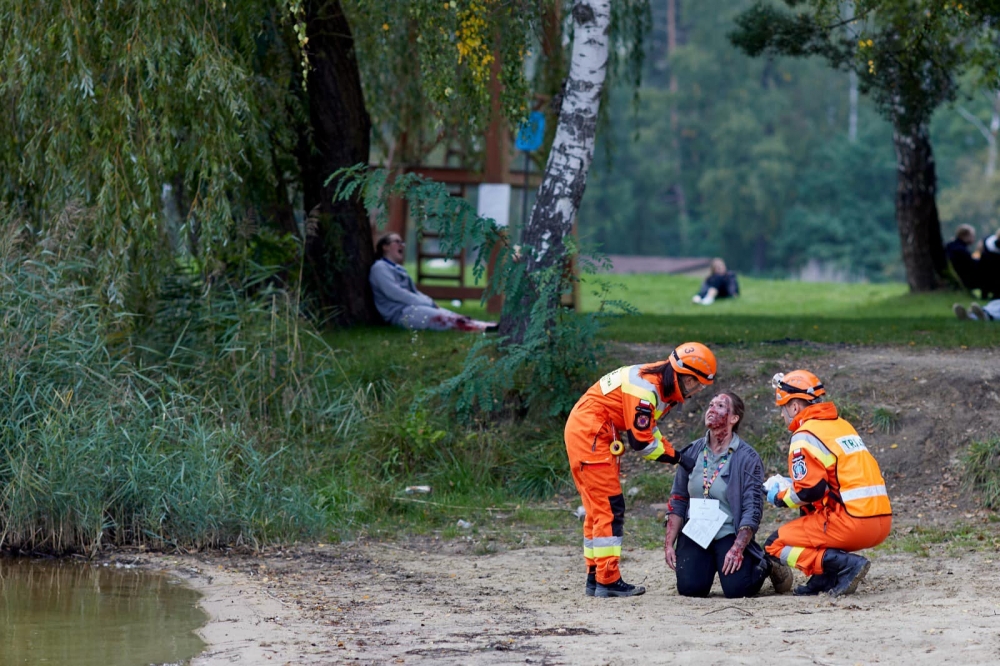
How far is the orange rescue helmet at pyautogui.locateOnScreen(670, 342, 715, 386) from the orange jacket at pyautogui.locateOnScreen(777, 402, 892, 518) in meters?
0.60

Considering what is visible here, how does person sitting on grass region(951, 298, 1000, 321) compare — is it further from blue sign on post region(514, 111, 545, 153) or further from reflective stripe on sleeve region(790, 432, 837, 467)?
reflective stripe on sleeve region(790, 432, 837, 467)

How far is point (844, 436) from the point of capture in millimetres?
6961

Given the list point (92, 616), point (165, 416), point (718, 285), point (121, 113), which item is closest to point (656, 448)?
point (92, 616)

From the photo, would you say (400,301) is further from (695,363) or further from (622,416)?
(695,363)

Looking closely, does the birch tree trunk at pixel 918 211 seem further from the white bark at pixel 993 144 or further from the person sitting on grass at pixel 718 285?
the white bark at pixel 993 144

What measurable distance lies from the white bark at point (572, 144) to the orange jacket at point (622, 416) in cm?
373

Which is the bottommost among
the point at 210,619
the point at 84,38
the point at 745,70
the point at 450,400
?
the point at 210,619

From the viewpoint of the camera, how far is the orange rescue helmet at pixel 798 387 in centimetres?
710

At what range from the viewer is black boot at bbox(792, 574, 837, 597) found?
7.09 metres

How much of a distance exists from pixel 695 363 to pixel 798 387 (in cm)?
59

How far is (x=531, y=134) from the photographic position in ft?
39.6

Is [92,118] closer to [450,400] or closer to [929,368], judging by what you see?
[450,400]

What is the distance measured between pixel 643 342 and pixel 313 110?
176 inches

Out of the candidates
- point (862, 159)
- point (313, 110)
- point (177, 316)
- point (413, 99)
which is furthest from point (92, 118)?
point (862, 159)
